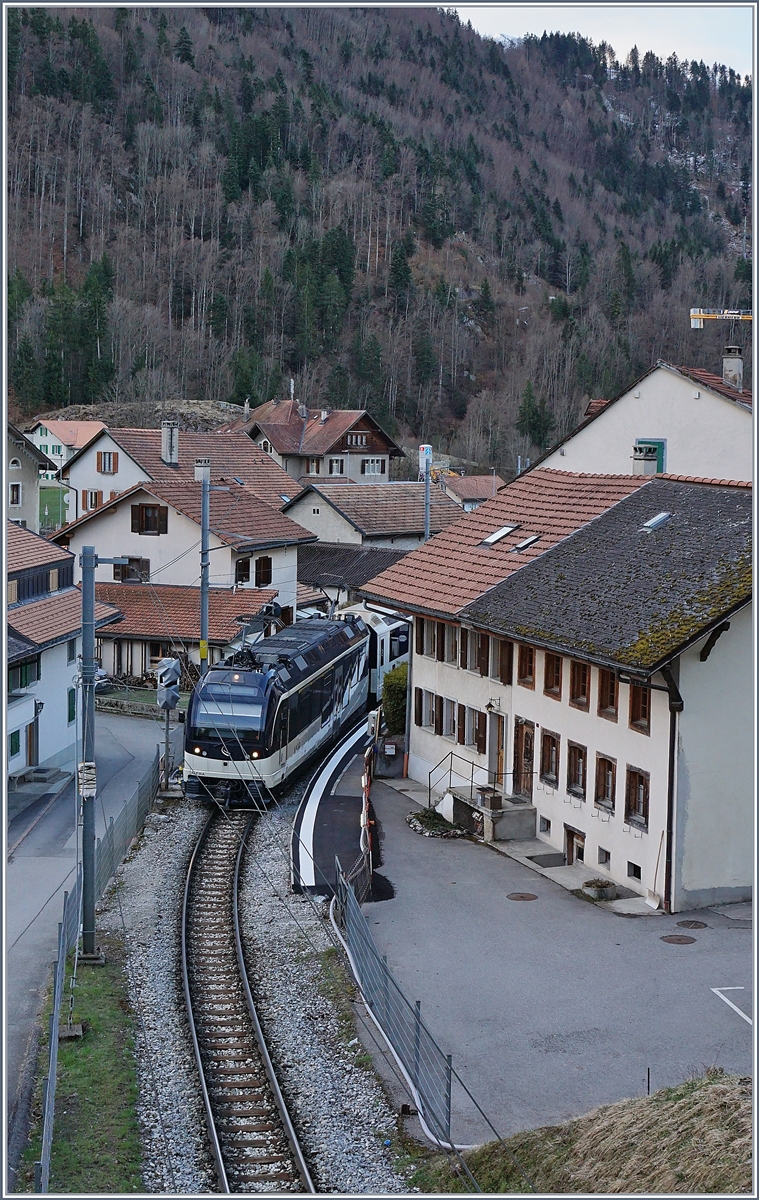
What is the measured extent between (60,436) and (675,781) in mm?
78442

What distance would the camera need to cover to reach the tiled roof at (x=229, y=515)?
4350 cm

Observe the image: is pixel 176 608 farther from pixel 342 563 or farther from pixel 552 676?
pixel 552 676

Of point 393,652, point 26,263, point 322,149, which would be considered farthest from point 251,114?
point 393,652

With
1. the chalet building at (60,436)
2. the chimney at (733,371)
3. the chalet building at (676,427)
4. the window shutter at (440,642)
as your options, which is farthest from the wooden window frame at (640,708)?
the chalet building at (60,436)

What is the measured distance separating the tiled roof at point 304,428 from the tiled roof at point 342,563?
123 feet

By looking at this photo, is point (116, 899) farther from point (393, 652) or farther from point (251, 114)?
point (251, 114)

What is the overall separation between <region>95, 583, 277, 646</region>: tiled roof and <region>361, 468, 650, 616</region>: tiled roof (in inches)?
409

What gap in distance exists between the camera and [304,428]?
96.6m

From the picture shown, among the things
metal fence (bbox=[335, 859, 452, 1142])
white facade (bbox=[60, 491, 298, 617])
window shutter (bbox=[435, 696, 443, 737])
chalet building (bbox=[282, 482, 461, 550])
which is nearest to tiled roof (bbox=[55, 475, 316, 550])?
white facade (bbox=[60, 491, 298, 617])

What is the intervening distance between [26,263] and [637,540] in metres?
128

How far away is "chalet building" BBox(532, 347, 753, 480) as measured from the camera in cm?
2878

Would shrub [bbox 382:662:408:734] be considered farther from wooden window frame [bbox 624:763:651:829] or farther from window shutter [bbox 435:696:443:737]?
wooden window frame [bbox 624:763:651:829]

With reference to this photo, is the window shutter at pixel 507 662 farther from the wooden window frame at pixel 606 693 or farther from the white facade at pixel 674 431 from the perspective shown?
the white facade at pixel 674 431

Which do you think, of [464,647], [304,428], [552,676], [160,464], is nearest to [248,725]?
[464,647]
